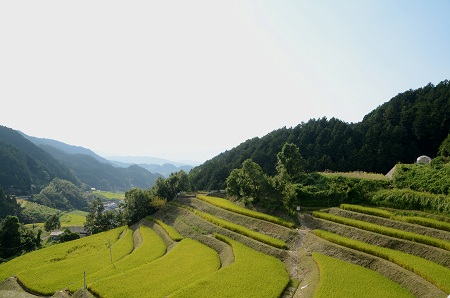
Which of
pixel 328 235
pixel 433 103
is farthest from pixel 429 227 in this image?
pixel 433 103

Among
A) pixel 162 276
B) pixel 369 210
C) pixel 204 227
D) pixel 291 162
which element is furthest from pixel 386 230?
pixel 291 162

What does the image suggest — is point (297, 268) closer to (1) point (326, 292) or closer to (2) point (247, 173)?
(1) point (326, 292)

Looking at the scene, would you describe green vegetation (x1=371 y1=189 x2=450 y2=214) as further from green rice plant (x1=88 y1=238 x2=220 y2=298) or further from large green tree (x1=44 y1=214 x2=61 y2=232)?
large green tree (x1=44 y1=214 x2=61 y2=232)

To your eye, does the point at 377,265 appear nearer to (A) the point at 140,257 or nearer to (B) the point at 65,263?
(A) the point at 140,257

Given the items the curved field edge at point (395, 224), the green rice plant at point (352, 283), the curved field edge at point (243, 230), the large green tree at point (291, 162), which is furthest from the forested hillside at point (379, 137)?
the green rice plant at point (352, 283)

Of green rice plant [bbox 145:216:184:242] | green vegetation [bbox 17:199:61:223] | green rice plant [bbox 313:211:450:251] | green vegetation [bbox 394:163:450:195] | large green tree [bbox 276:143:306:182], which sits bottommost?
green vegetation [bbox 17:199:61:223]

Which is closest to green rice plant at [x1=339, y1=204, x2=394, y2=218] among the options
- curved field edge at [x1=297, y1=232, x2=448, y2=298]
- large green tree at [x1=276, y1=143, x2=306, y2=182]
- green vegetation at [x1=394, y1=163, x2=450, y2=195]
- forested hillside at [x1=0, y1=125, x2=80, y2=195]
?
green vegetation at [x1=394, y1=163, x2=450, y2=195]

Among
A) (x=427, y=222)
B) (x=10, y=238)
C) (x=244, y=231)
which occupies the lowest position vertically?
(x=10, y=238)
